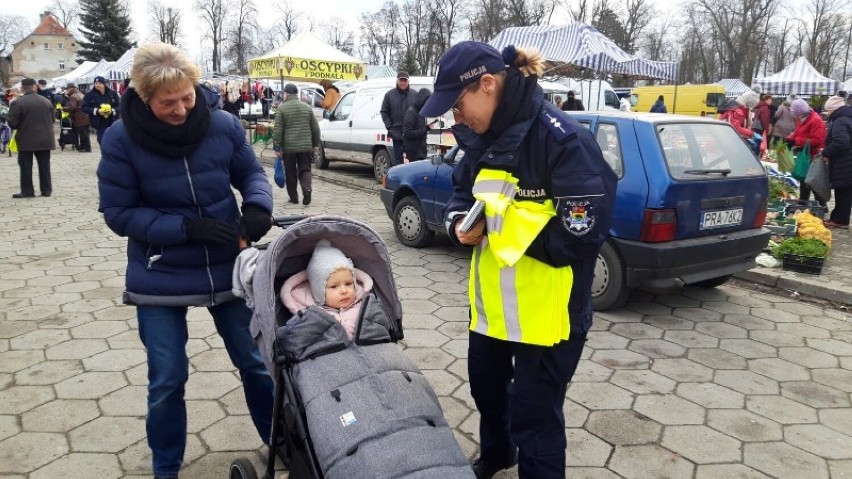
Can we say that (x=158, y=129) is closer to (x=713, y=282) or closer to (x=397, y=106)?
(x=713, y=282)

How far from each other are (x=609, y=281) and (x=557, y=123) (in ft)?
10.8

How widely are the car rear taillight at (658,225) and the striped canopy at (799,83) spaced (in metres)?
23.5

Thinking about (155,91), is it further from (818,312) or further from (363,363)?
(818,312)

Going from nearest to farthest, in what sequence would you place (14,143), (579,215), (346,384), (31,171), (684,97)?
1. (579,215)
2. (346,384)
3. (31,171)
4. (14,143)
5. (684,97)

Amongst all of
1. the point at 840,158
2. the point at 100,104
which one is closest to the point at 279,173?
the point at 840,158

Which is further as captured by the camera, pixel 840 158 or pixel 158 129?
pixel 840 158

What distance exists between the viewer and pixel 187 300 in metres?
2.61

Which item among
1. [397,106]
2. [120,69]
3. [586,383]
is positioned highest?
[120,69]

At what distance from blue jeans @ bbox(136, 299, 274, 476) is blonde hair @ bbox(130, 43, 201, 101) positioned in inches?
35.6

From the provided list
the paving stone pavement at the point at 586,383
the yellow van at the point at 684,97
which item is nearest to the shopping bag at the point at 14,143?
the paving stone pavement at the point at 586,383

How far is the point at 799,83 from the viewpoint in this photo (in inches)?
1008

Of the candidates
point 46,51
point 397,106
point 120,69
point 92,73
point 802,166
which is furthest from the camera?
point 46,51

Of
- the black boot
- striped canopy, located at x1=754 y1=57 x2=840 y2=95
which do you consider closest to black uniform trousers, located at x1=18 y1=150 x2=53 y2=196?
the black boot

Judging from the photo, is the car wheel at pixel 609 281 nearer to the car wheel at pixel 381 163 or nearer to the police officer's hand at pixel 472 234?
the police officer's hand at pixel 472 234
